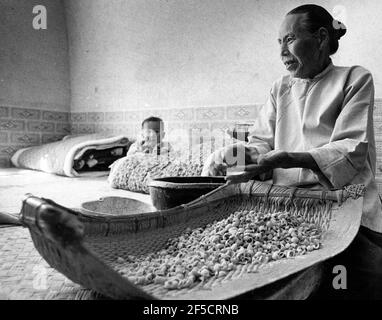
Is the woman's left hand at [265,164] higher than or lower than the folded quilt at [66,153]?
higher

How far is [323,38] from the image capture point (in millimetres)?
1290

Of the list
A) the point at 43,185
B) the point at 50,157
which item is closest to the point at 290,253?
the point at 43,185

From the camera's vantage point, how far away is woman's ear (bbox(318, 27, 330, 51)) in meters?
1.28

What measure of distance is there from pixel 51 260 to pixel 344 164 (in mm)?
849

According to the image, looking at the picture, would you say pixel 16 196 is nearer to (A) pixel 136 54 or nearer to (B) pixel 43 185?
(B) pixel 43 185

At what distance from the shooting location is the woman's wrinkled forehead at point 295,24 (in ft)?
4.14

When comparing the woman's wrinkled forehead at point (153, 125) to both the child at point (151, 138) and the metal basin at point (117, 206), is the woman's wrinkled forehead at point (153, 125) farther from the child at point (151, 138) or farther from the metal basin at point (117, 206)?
the metal basin at point (117, 206)

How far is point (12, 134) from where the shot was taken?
379 centimetres

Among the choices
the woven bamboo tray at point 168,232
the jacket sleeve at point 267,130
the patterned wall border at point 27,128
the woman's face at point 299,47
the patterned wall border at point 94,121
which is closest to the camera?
the woven bamboo tray at point 168,232

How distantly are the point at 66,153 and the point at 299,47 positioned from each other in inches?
93.2

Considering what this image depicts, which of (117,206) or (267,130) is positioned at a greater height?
(267,130)

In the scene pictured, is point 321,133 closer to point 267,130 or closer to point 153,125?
point 267,130

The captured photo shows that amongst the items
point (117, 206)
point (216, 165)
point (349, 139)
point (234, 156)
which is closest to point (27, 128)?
point (117, 206)

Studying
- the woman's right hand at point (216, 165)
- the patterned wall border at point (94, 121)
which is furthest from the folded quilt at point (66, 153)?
the woman's right hand at point (216, 165)
